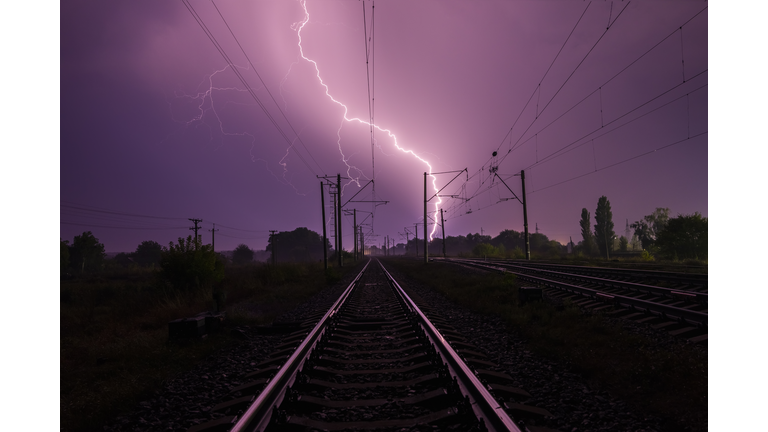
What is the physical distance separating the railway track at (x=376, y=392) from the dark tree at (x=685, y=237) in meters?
42.3

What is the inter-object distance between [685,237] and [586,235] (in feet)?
128

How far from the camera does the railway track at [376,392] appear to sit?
108 inches

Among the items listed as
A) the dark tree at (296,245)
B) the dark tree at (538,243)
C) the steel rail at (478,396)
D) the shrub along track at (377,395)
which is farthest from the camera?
the dark tree at (296,245)

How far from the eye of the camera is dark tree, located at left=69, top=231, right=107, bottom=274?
58.7m

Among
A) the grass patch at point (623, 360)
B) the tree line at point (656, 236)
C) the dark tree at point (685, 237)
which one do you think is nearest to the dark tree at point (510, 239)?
the tree line at point (656, 236)

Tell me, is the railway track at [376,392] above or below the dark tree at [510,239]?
above

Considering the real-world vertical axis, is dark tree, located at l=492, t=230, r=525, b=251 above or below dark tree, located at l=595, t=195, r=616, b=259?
below

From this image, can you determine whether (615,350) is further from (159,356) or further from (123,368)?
(123,368)

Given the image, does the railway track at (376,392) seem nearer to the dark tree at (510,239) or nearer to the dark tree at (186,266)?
the dark tree at (186,266)

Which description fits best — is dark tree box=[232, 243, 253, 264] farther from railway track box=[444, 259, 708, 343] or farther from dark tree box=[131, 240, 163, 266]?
railway track box=[444, 259, 708, 343]

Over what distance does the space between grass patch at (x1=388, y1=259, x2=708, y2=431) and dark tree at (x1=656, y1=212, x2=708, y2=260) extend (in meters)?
38.6

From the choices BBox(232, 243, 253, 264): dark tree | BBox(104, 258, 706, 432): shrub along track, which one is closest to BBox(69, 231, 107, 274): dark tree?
BBox(232, 243, 253, 264): dark tree

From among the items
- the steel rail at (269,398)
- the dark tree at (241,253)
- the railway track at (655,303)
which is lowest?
the dark tree at (241,253)

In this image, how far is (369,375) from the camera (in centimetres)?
399
